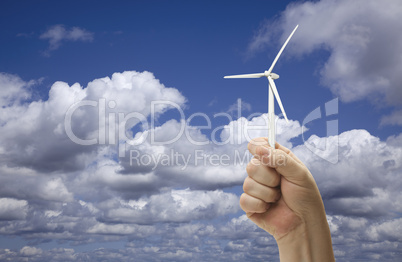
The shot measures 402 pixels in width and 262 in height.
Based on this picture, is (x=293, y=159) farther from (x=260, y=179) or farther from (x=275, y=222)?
(x=275, y=222)

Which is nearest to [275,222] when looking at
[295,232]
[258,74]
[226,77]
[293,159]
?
[295,232]

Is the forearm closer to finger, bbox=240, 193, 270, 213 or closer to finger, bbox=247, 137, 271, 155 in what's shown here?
finger, bbox=240, 193, 270, 213

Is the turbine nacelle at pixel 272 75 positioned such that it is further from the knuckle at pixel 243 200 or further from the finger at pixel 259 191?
the knuckle at pixel 243 200

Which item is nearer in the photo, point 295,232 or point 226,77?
point 295,232

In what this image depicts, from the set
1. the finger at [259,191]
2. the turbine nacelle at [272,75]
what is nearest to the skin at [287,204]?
the finger at [259,191]

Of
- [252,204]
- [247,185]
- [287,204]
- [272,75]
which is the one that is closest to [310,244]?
[287,204]

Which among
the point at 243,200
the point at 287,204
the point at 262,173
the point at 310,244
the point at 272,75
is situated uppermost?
the point at 272,75

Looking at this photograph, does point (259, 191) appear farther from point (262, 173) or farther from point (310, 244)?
point (310, 244)
